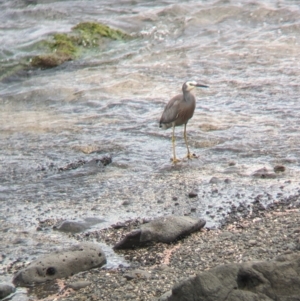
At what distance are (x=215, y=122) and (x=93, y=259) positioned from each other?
503 centimetres

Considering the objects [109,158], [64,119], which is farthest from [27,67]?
[109,158]

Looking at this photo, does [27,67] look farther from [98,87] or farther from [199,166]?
[199,166]

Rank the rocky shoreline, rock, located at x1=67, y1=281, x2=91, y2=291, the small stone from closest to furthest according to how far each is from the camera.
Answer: the rocky shoreline, rock, located at x1=67, y1=281, x2=91, y2=291, the small stone

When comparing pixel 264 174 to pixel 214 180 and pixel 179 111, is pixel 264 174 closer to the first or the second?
pixel 214 180

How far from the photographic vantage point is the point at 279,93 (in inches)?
511

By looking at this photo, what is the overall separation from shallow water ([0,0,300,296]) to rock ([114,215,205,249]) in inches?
18.2

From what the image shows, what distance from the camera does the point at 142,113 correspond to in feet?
41.5

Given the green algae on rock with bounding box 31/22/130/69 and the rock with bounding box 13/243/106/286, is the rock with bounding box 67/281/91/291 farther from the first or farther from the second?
the green algae on rock with bounding box 31/22/130/69

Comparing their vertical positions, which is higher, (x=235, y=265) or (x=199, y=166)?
(x=235, y=265)

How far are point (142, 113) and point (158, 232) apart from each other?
5191 mm

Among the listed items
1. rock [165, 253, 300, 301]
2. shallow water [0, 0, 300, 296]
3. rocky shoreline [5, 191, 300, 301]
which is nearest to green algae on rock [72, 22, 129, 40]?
shallow water [0, 0, 300, 296]

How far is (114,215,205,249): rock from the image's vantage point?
757cm

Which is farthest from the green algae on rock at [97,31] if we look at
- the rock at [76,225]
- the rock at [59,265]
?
the rock at [59,265]

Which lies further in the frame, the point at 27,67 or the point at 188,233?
the point at 27,67
